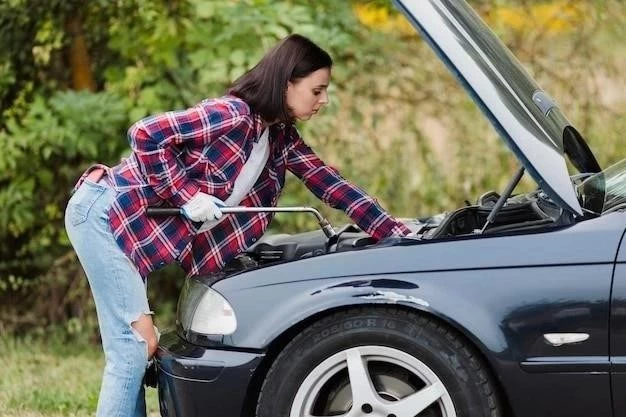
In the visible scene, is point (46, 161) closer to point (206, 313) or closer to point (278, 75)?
point (278, 75)

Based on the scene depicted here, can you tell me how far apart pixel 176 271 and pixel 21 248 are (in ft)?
3.45

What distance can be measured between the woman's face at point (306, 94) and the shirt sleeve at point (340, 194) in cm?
41

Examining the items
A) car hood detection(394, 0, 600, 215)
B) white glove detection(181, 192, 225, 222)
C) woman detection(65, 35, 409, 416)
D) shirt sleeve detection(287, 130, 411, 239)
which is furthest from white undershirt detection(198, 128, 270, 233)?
car hood detection(394, 0, 600, 215)

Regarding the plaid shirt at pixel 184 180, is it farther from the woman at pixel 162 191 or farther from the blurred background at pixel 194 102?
the blurred background at pixel 194 102

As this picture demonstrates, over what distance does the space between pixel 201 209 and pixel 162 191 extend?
Result: 18 centimetres

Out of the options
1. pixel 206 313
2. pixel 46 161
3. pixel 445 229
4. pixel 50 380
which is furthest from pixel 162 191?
pixel 46 161

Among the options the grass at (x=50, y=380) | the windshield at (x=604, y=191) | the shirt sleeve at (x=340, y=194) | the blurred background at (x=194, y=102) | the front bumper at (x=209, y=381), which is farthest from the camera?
the blurred background at (x=194, y=102)

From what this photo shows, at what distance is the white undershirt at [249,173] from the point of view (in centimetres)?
427

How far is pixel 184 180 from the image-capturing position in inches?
163

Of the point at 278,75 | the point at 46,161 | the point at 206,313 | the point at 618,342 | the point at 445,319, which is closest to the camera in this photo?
the point at 618,342

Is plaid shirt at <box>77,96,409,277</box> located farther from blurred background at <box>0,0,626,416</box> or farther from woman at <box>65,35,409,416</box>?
blurred background at <box>0,0,626,416</box>

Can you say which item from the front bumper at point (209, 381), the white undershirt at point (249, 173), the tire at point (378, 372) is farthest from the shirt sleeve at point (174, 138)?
the tire at point (378, 372)

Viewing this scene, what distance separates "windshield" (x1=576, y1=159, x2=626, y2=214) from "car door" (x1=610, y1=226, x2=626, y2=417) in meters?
0.31

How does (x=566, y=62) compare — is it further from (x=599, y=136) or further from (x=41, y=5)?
(x=41, y=5)
